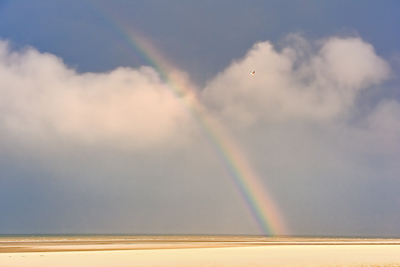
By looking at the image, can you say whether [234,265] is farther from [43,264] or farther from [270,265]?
[43,264]

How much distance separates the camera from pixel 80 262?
136 ft

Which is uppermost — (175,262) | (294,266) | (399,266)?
(175,262)

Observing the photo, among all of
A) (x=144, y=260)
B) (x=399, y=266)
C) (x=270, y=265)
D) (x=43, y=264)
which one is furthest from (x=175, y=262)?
(x=399, y=266)

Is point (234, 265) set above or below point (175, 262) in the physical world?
below

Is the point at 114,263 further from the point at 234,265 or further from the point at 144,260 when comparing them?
the point at 234,265

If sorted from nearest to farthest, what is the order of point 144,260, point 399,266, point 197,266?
point 197,266
point 399,266
point 144,260

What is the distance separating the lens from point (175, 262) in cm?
4166

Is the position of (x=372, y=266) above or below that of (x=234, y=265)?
below

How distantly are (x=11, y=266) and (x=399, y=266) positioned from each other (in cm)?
3860

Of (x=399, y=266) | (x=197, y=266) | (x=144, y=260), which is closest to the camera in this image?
(x=197, y=266)

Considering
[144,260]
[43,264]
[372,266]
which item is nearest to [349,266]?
[372,266]

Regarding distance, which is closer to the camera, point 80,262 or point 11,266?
point 11,266

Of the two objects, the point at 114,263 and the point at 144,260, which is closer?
the point at 114,263

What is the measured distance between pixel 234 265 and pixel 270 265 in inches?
149
